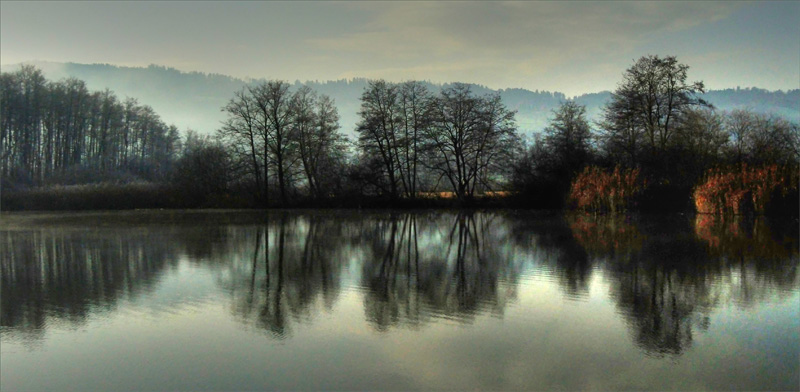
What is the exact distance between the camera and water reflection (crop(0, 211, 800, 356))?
26.2ft

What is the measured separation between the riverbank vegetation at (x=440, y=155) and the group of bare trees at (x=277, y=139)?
96mm

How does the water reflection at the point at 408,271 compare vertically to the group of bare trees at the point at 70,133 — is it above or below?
below

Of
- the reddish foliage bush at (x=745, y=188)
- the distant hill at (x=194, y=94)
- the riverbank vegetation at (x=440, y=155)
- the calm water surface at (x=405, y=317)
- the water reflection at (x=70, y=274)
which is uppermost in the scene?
the distant hill at (x=194, y=94)

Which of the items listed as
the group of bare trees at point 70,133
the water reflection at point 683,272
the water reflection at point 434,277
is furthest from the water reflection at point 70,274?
the group of bare trees at point 70,133

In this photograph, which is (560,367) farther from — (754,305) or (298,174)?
(298,174)

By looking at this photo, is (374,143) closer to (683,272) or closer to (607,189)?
(607,189)

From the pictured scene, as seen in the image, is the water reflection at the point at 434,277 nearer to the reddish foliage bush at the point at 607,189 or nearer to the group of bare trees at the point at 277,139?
the reddish foliage bush at the point at 607,189

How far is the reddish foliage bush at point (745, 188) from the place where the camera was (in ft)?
79.5

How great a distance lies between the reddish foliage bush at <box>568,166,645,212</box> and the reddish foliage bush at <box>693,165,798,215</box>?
362 centimetres

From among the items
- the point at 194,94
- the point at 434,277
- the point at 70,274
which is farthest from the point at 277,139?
the point at 194,94

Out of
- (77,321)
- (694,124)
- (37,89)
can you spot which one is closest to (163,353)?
(77,321)

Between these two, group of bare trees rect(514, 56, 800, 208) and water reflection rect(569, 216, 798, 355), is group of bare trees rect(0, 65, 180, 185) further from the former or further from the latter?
water reflection rect(569, 216, 798, 355)

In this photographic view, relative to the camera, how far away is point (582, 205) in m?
31.3

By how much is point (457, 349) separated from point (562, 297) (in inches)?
126
